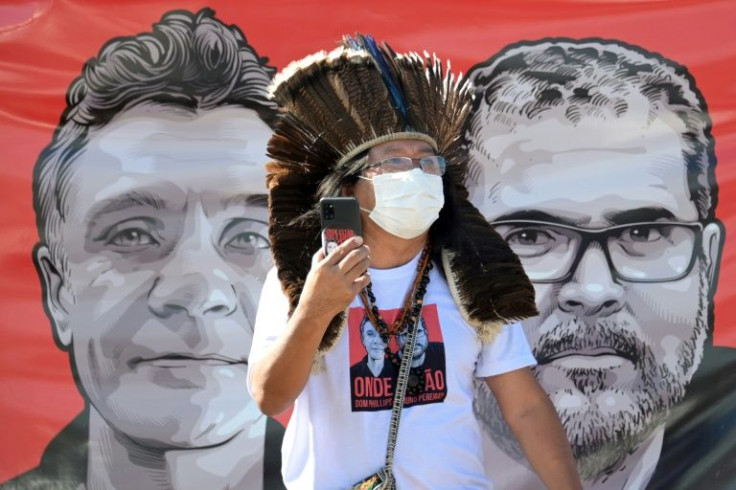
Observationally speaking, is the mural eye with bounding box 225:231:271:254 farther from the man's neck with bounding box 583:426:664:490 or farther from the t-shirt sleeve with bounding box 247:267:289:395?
the man's neck with bounding box 583:426:664:490

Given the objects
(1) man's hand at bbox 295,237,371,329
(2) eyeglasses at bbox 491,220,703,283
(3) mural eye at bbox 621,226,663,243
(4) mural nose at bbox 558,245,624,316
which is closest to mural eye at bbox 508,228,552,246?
(2) eyeglasses at bbox 491,220,703,283

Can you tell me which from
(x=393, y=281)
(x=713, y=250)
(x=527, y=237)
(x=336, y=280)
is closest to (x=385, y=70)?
(x=393, y=281)

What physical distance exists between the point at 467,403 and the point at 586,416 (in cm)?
96

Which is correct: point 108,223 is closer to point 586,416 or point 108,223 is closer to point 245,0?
point 245,0

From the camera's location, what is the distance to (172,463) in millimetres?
3092

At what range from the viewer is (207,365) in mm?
3072

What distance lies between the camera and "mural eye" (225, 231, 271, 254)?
122 inches

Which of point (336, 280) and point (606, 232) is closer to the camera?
point (336, 280)

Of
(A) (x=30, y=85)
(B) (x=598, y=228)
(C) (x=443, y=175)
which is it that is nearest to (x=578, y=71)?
(B) (x=598, y=228)

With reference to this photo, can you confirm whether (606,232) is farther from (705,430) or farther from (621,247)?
(705,430)

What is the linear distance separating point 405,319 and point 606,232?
3.56 ft

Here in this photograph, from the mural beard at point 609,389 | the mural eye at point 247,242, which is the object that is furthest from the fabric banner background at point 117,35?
the mural beard at point 609,389

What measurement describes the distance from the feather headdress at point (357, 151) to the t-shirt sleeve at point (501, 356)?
54 millimetres

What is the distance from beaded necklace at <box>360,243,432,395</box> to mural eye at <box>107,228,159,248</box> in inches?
44.3
